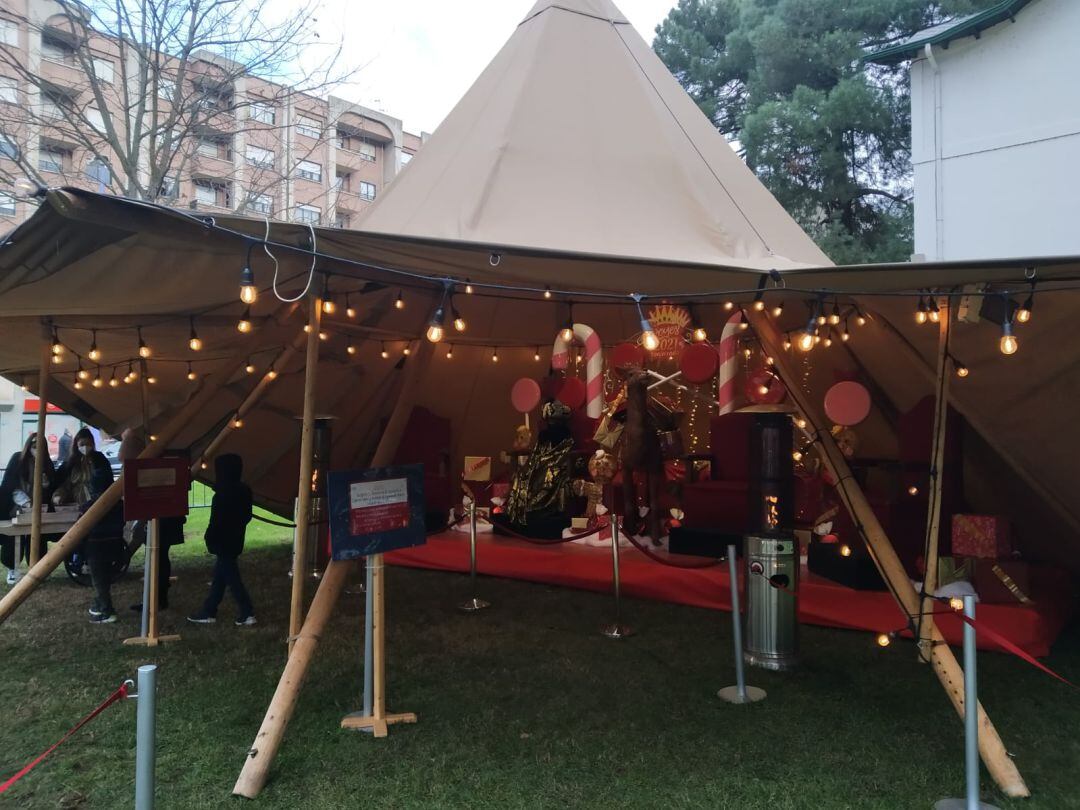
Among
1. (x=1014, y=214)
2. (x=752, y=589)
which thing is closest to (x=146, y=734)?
(x=752, y=589)

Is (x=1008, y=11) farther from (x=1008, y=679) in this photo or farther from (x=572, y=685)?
(x=572, y=685)

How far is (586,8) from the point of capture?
6004mm

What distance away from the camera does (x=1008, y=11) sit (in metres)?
11.1

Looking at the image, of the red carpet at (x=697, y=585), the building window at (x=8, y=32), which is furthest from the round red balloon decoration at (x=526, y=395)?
the building window at (x=8, y=32)

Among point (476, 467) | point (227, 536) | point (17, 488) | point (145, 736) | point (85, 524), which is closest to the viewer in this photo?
point (145, 736)

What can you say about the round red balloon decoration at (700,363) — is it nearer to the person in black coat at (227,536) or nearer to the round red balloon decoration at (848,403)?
the round red balloon decoration at (848,403)

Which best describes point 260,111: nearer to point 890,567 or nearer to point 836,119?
point 836,119

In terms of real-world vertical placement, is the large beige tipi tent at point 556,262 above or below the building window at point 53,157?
below

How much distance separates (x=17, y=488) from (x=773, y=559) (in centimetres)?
762

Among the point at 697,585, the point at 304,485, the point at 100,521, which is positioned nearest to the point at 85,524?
the point at 100,521

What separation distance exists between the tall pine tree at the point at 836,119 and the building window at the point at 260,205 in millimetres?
9631

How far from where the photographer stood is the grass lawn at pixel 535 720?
327 centimetres

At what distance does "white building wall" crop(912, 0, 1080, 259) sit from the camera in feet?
35.8

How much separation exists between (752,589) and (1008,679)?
1.58 metres
